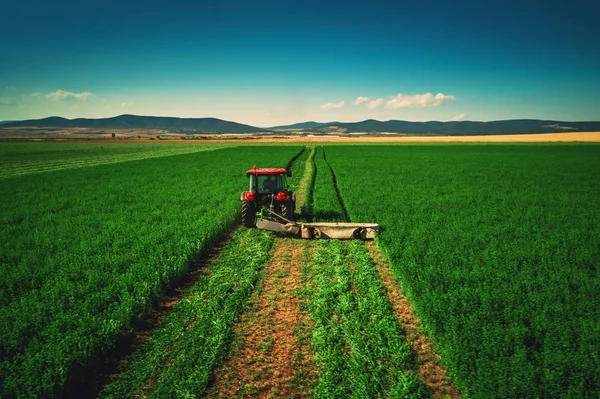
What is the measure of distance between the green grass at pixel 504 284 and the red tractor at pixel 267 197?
2898mm

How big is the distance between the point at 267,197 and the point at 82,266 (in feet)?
19.1

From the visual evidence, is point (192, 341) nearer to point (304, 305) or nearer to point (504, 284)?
point (304, 305)

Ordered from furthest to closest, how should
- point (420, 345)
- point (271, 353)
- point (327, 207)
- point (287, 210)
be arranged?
point (327, 207), point (287, 210), point (420, 345), point (271, 353)

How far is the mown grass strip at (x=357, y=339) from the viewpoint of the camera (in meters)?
4.23

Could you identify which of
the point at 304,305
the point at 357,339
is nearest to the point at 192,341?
the point at 304,305

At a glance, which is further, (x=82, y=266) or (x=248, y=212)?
(x=248, y=212)

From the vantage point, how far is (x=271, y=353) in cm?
506

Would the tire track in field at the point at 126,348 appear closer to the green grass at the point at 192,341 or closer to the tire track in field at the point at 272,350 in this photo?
the green grass at the point at 192,341

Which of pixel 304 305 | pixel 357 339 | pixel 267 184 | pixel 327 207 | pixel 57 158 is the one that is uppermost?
pixel 267 184

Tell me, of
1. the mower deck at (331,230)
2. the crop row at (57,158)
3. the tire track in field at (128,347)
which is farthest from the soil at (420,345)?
the crop row at (57,158)

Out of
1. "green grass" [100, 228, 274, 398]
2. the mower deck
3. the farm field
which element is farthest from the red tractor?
"green grass" [100, 228, 274, 398]

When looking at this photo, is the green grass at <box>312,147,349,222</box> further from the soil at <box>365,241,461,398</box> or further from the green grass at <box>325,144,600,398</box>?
the soil at <box>365,241,461,398</box>

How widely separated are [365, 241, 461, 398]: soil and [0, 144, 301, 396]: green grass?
4.81 m

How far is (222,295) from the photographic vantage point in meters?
6.75
